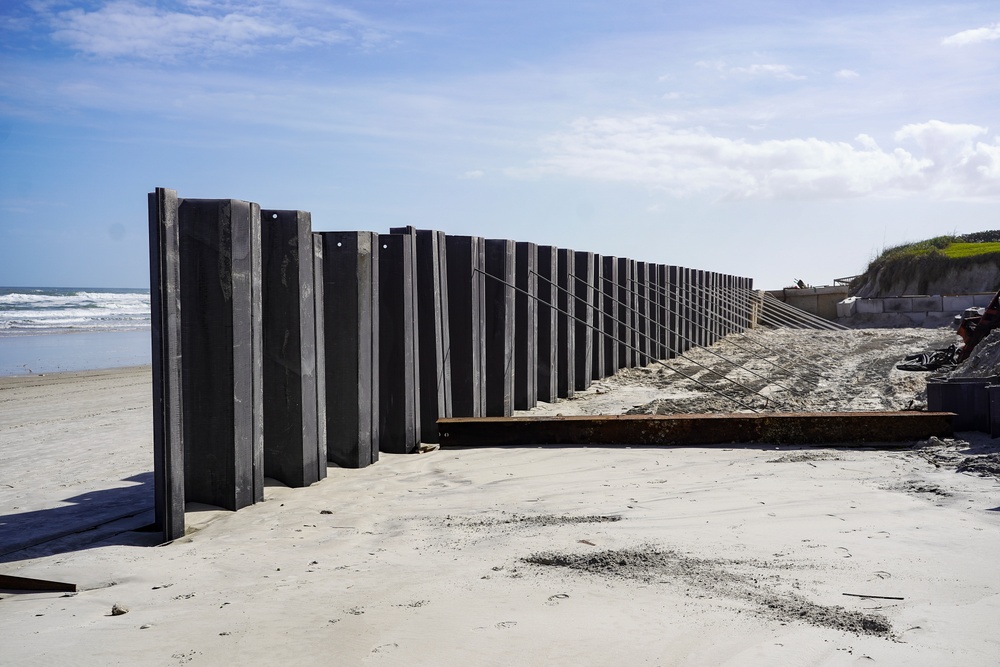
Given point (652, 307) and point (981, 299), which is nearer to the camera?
point (652, 307)

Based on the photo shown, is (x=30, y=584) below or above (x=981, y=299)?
below

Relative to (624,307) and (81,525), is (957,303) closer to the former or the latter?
(624,307)

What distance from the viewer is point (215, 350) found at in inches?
189

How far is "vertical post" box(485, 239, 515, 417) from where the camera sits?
27.6 feet

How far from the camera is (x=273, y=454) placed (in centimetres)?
545

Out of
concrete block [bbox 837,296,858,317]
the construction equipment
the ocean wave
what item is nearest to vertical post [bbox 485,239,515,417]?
the construction equipment

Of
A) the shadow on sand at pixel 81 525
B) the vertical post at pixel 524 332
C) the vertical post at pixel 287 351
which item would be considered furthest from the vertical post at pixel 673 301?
the shadow on sand at pixel 81 525

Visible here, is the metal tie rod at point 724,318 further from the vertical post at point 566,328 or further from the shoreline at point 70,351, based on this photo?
the shoreline at point 70,351

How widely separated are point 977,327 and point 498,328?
21.4ft

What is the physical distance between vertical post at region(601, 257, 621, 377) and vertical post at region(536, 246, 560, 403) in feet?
8.60

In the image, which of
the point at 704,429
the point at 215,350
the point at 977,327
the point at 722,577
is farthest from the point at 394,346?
the point at 977,327

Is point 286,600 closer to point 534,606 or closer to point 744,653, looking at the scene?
point 534,606

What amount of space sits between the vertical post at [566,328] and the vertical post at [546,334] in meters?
0.41

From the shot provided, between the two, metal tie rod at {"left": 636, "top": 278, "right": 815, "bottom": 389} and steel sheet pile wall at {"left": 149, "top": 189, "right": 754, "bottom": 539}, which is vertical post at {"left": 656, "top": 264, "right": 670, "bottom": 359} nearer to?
metal tie rod at {"left": 636, "top": 278, "right": 815, "bottom": 389}
